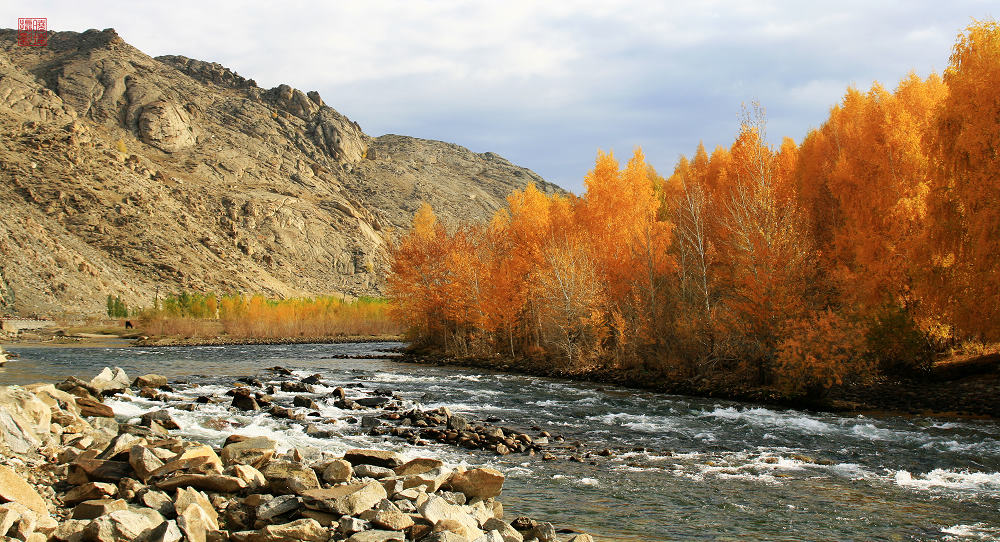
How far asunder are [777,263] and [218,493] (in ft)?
70.1

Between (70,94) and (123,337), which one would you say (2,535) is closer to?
(123,337)

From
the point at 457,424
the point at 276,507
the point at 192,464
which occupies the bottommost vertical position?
the point at 457,424

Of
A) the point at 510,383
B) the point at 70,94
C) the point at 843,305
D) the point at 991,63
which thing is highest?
the point at 70,94

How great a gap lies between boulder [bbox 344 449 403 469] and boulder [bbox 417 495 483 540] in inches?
122

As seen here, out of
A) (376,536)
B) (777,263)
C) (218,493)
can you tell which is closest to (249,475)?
(218,493)

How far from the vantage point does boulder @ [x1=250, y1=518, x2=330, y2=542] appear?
24.8 feet

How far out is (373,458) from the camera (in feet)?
38.7

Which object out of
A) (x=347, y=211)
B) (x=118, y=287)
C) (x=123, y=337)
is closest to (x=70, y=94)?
(x=347, y=211)

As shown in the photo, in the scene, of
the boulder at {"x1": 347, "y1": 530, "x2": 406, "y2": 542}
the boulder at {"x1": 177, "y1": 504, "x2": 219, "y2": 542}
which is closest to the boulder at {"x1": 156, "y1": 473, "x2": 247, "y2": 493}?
the boulder at {"x1": 177, "y1": 504, "x2": 219, "y2": 542}

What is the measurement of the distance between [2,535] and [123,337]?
214ft

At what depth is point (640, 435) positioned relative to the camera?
17453 millimetres

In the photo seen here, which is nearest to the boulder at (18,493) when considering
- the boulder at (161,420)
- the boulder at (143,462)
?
the boulder at (143,462)

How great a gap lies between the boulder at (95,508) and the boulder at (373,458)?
414cm

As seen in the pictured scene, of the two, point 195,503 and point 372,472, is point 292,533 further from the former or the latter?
point 372,472
